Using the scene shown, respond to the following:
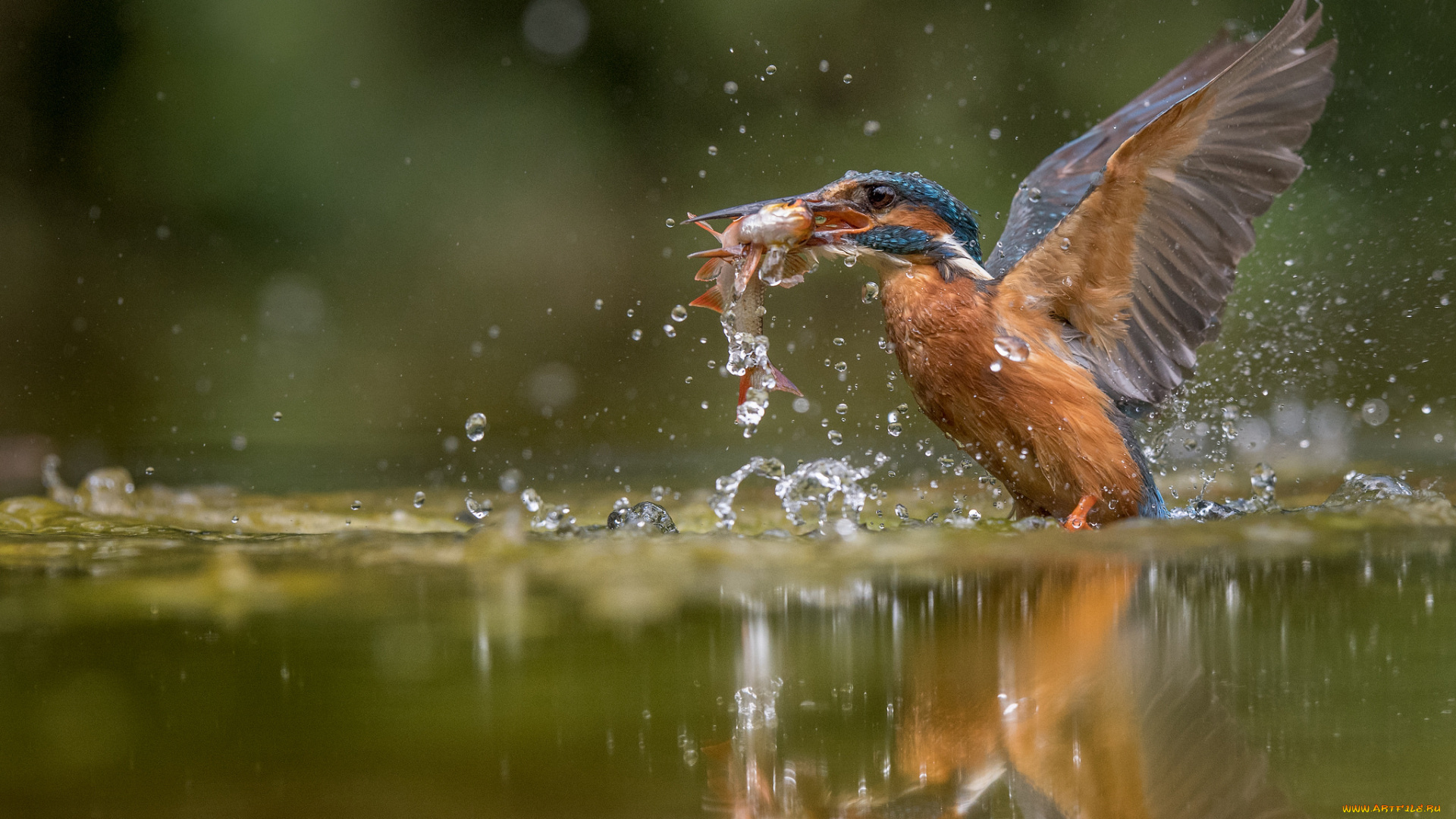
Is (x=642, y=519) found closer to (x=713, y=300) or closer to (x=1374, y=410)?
(x=713, y=300)

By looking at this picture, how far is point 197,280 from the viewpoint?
14.0ft

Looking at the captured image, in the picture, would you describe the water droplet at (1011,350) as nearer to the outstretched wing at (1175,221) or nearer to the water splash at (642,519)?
the outstretched wing at (1175,221)

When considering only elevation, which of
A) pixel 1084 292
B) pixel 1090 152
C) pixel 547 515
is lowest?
pixel 547 515

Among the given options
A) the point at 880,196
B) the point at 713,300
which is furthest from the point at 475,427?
the point at 880,196

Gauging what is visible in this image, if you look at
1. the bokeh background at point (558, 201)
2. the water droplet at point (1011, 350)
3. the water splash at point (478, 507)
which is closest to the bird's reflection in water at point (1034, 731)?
the water droplet at point (1011, 350)

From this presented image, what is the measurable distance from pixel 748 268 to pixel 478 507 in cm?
82

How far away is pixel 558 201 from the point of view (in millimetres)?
4570

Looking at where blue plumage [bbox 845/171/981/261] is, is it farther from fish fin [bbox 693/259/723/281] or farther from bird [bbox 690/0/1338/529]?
fish fin [bbox 693/259/723/281]

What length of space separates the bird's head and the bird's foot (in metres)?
0.44

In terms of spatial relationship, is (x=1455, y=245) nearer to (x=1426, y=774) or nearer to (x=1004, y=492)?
(x=1004, y=492)

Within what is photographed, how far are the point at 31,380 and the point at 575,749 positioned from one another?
13.4ft

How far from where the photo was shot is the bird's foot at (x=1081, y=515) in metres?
1.98

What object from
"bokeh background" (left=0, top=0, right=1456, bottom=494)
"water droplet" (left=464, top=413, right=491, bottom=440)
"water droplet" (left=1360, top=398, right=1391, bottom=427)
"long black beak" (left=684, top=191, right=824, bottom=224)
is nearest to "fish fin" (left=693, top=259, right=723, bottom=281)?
"long black beak" (left=684, top=191, right=824, bottom=224)

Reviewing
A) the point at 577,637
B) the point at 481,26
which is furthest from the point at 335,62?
the point at 577,637
